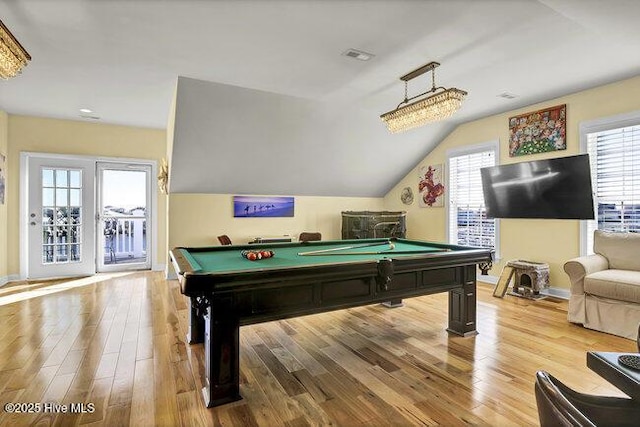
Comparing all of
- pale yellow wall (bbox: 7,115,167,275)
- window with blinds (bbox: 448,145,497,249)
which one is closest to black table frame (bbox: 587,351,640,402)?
window with blinds (bbox: 448,145,497,249)

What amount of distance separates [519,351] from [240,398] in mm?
2261

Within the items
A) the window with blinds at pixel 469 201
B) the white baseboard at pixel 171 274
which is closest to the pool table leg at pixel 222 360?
the white baseboard at pixel 171 274

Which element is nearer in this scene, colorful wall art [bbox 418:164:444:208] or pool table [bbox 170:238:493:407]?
pool table [bbox 170:238:493:407]

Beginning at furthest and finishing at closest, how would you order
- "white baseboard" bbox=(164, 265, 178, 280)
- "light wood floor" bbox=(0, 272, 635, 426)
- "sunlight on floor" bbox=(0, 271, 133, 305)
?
"white baseboard" bbox=(164, 265, 178, 280)
"sunlight on floor" bbox=(0, 271, 133, 305)
"light wood floor" bbox=(0, 272, 635, 426)

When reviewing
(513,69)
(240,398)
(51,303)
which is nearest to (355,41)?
(513,69)

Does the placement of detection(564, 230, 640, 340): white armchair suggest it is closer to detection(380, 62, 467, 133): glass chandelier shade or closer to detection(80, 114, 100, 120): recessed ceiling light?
detection(380, 62, 467, 133): glass chandelier shade

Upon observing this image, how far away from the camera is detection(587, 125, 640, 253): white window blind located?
3.74 metres

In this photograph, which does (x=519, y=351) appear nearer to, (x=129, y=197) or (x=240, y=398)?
(x=240, y=398)

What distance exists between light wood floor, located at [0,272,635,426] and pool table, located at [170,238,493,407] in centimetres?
24

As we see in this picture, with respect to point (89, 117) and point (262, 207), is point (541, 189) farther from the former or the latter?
point (89, 117)

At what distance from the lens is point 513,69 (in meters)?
3.50

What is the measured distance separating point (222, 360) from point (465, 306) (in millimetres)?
2231

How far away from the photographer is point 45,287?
4.90 meters

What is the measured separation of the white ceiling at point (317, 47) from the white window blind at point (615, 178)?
0.68 meters
